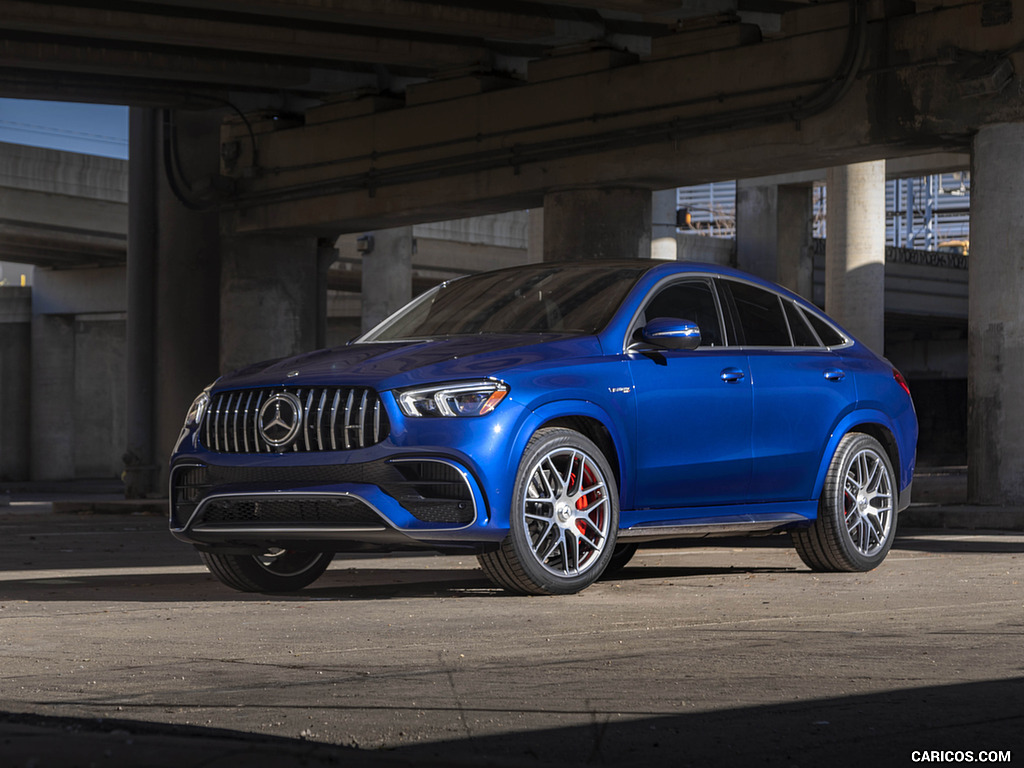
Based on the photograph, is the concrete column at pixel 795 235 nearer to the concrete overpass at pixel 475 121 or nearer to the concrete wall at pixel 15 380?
the concrete wall at pixel 15 380

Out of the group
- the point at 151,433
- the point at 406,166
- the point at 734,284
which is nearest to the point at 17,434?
the point at 151,433

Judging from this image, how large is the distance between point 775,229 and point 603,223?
31.1 meters

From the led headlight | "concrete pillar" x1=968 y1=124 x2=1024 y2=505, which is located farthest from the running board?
"concrete pillar" x1=968 y1=124 x2=1024 y2=505

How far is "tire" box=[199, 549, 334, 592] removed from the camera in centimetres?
804

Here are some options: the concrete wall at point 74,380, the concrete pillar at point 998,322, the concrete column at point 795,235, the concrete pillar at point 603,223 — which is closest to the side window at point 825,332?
the concrete pillar at point 998,322

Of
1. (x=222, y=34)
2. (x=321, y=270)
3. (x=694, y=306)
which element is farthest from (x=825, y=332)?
(x=321, y=270)

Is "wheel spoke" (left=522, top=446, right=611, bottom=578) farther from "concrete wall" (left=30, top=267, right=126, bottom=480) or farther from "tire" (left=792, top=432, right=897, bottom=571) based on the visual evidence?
"concrete wall" (left=30, top=267, right=126, bottom=480)

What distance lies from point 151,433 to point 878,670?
65.9ft

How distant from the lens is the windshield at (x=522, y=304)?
8031 mm

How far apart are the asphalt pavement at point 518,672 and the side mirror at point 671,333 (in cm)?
115

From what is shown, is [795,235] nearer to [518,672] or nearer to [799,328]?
[799,328]

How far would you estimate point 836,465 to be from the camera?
8.79 meters

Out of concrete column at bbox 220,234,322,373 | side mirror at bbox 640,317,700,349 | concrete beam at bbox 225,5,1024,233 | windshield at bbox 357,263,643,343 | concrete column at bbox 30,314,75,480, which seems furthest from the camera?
concrete column at bbox 30,314,75,480

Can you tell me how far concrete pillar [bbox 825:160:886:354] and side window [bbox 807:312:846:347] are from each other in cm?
2572
